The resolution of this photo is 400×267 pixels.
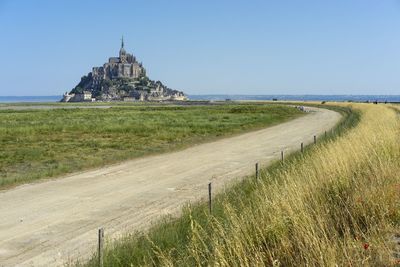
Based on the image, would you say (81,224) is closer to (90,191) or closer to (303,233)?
(90,191)

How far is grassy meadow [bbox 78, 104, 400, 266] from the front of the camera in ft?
18.1

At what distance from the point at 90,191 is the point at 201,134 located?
80.1ft

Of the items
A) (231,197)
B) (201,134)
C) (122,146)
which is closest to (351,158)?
(231,197)

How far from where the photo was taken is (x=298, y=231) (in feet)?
19.9

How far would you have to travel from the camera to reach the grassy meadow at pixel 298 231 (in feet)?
18.1

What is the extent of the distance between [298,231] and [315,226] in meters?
0.49

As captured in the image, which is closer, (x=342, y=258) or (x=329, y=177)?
(x=342, y=258)

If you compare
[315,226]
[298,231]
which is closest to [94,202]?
[315,226]

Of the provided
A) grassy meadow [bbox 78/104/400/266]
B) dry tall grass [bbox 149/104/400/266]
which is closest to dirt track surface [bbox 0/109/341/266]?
grassy meadow [bbox 78/104/400/266]

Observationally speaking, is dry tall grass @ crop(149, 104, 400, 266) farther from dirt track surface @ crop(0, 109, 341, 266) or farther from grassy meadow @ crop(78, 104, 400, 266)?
dirt track surface @ crop(0, 109, 341, 266)

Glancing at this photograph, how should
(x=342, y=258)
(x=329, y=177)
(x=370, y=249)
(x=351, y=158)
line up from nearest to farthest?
(x=342, y=258)
(x=370, y=249)
(x=329, y=177)
(x=351, y=158)

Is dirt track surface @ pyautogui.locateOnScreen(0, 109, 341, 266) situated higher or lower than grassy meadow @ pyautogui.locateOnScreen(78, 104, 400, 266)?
lower

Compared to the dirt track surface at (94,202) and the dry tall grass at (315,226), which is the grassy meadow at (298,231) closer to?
the dry tall grass at (315,226)

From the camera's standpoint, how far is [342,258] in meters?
5.25
